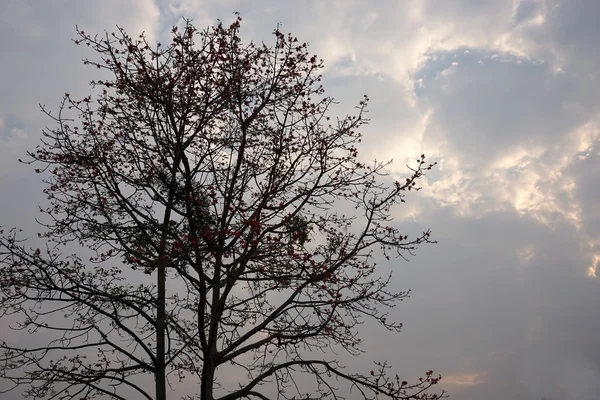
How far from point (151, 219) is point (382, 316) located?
17.1ft

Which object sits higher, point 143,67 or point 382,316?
point 143,67

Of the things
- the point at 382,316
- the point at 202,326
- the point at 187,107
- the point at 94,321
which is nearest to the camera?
the point at 202,326

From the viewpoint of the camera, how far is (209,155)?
10492 mm

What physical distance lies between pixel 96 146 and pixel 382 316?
6926 mm

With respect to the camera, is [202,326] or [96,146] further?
[96,146]

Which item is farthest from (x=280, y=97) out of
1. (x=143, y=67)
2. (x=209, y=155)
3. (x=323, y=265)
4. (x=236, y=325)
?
(x=236, y=325)

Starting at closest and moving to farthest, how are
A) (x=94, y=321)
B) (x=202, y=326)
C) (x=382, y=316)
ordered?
(x=202, y=326) → (x=382, y=316) → (x=94, y=321)

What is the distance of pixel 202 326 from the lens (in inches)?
321

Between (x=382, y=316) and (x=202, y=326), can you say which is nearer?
(x=202, y=326)

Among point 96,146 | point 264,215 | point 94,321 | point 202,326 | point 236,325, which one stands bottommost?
point 202,326

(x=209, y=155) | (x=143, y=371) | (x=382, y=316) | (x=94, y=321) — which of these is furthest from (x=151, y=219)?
(x=382, y=316)

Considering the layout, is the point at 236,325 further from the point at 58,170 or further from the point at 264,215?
the point at 58,170

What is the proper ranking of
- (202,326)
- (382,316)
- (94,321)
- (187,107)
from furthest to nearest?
(94,321)
(382,316)
(187,107)
(202,326)

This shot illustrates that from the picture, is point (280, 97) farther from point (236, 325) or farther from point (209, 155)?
point (236, 325)
